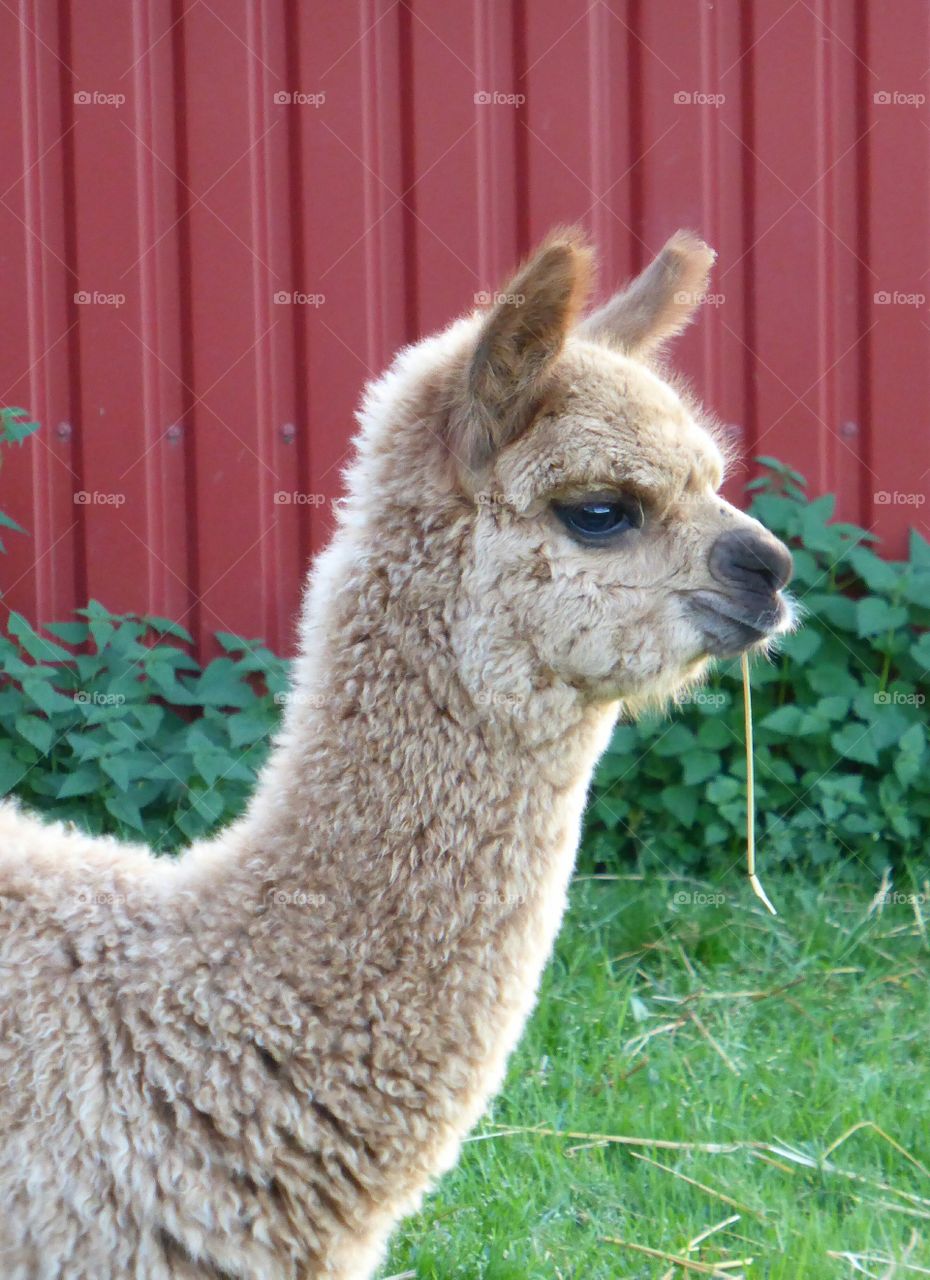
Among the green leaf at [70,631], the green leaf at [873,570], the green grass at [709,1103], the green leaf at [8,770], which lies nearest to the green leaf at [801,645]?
the green leaf at [873,570]

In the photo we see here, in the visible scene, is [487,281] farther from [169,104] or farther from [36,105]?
[36,105]

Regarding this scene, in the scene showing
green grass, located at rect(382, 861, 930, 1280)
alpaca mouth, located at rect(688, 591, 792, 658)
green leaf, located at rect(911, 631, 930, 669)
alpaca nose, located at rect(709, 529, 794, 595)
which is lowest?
green grass, located at rect(382, 861, 930, 1280)

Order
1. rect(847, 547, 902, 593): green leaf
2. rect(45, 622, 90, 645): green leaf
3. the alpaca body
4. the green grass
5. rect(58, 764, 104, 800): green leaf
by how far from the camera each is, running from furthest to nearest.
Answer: rect(847, 547, 902, 593): green leaf
rect(45, 622, 90, 645): green leaf
rect(58, 764, 104, 800): green leaf
the green grass
the alpaca body

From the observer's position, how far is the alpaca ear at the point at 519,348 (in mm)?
Answer: 1860

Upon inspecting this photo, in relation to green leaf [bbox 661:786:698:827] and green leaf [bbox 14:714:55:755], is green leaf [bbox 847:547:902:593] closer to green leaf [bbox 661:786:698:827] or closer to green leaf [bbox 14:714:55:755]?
green leaf [bbox 661:786:698:827]

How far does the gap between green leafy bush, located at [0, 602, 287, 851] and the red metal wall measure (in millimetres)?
220

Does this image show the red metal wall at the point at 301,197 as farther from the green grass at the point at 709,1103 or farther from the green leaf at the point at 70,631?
the green grass at the point at 709,1103

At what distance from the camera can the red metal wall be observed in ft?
13.8

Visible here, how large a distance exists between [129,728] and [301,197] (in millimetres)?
1701

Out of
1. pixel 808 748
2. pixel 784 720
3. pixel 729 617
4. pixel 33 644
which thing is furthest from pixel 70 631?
pixel 729 617

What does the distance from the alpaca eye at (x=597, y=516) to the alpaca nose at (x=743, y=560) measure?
4.9 inches

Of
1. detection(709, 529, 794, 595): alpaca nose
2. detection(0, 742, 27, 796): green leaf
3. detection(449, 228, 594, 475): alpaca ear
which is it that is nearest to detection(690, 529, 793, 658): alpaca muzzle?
detection(709, 529, 794, 595): alpaca nose

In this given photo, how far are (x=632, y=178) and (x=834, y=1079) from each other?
9.27 feet

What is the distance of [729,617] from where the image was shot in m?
1.94
